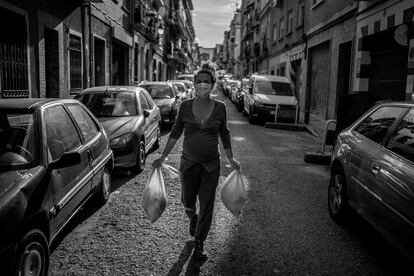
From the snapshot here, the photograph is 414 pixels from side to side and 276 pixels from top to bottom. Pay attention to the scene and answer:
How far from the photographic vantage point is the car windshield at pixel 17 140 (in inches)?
127

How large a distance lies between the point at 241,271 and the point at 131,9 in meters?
20.4

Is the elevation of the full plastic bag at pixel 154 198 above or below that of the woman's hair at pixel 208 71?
below

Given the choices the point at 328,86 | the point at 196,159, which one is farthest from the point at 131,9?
the point at 196,159

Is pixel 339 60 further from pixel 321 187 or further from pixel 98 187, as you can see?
pixel 98 187

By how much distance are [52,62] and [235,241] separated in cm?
939

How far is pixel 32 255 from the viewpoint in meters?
2.93

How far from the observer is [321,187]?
672 cm

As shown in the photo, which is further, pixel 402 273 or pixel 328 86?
pixel 328 86

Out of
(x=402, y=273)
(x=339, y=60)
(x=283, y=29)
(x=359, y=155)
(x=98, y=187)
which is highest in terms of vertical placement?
(x=283, y=29)

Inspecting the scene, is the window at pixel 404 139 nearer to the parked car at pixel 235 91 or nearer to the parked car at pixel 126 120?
the parked car at pixel 126 120

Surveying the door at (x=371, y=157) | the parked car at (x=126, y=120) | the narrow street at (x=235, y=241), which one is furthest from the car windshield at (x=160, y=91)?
the door at (x=371, y=157)

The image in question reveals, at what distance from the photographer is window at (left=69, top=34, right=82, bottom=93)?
1298 cm

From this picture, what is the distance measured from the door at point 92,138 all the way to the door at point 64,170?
0.17 metres

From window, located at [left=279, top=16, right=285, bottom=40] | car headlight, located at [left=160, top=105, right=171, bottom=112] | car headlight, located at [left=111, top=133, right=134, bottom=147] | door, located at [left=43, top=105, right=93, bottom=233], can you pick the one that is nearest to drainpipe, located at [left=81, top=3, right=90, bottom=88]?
car headlight, located at [left=160, top=105, right=171, bottom=112]
